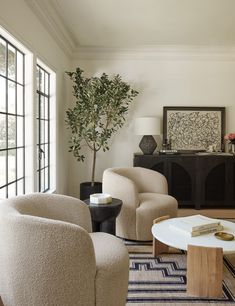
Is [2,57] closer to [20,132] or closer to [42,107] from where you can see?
[20,132]

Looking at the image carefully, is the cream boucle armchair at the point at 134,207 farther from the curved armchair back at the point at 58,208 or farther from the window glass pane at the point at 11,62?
the window glass pane at the point at 11,62

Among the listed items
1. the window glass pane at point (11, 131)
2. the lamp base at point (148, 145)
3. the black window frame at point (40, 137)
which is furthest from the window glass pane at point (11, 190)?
Answer: the lamp base at point (148, 145)

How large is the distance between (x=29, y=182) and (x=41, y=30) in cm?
165

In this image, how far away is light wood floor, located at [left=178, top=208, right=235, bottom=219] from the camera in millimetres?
4520

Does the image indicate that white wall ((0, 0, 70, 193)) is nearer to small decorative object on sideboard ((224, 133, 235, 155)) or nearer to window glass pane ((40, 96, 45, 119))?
window glass pane ((40, 96, 45, 119))

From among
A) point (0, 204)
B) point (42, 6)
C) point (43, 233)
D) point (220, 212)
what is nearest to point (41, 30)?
point (42, 6)

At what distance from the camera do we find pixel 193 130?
5.21 m

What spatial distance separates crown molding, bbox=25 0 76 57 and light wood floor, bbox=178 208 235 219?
115 inches

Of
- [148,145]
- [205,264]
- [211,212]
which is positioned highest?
[148,145]

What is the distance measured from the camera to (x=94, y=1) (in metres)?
3.36

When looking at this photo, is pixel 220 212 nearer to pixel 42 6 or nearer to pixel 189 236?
pixel 189 236

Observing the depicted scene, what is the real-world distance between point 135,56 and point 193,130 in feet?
4.99

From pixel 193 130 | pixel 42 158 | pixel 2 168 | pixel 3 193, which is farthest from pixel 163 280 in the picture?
pixel 193 130

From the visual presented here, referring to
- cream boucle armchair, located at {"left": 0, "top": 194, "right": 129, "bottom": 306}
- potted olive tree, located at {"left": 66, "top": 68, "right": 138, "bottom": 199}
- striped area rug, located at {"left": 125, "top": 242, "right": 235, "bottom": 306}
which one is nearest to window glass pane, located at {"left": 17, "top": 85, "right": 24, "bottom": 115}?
potted olive tree, located at {"left": 66, "top": 68, "right": 138, "bottom": 199}
